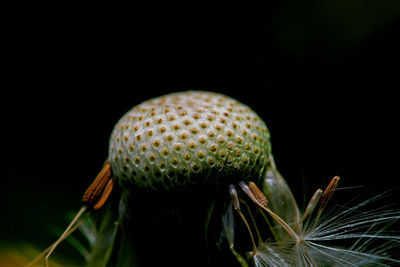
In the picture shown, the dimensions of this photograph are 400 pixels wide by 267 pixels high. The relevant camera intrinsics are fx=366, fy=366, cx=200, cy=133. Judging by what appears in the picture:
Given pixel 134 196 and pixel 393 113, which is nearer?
pixel 134 196

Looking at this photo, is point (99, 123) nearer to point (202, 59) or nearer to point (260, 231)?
point (202, 59)

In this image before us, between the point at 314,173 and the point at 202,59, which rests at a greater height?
the point at 202,59

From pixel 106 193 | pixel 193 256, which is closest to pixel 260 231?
pixel 193 256

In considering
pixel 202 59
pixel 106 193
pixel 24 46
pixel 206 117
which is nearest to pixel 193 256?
pixel 106 193

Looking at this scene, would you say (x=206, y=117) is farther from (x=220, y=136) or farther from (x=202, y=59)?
(x=202, y=59)

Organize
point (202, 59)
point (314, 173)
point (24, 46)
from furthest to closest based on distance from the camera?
point (202, 59)
point (24, 46)
point (314, 173)

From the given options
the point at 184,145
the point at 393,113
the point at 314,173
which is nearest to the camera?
the point at 184,145

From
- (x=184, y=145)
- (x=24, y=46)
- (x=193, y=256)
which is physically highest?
(x=24, y=46)
